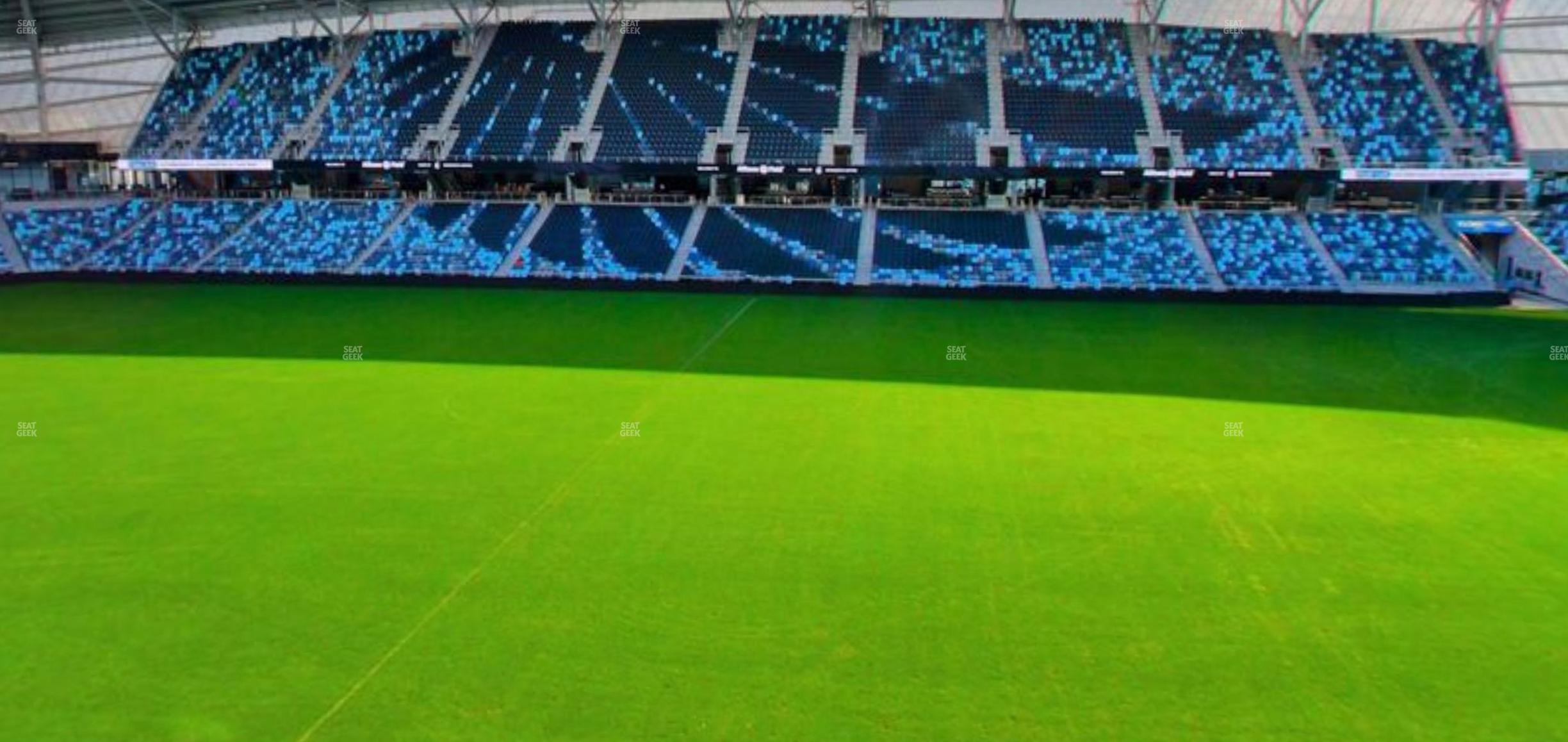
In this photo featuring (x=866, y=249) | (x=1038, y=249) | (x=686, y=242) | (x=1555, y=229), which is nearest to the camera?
(x=1555, y=229)

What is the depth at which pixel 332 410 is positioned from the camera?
19.0 m

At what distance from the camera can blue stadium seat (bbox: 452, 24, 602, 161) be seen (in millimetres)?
44125

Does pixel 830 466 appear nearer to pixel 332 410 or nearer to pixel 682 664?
pixel 682 664

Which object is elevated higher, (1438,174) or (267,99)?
(267,99)

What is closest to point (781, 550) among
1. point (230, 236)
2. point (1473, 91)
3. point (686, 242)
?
point (686, 242)

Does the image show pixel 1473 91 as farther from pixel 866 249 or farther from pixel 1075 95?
pixel 866 249

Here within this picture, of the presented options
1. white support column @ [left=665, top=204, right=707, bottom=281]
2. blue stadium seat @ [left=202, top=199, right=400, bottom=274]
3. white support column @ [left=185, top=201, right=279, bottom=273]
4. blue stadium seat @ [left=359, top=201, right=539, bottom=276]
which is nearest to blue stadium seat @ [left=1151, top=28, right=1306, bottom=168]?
white support column @ [left=665, top=204, right=707, bottom=281]

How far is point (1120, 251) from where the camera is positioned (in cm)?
3934

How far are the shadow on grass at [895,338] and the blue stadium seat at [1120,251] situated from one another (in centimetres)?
239

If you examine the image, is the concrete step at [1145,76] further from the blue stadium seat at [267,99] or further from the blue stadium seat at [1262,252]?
the blue stadium seat at [267,99]

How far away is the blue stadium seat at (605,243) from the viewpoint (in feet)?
133

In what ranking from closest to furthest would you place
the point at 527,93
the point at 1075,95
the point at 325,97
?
the point at 1075,95, the point at 527,93, the point at 325,97

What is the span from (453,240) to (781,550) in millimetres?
33970

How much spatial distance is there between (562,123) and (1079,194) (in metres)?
21.4
